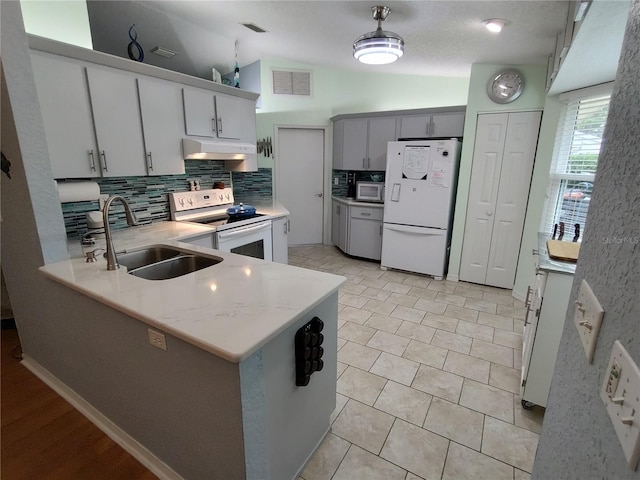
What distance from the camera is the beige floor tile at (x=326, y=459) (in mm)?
1513

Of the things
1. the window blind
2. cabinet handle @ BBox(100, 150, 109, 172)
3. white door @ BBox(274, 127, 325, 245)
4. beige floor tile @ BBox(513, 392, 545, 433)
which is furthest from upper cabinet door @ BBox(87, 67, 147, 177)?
the window blind

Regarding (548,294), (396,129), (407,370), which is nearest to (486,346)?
(407,370)

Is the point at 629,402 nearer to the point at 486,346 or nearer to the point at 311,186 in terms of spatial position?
the point at 486,346

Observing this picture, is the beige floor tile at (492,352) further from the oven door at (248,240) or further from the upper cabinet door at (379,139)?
the upper cabinet door at (379,139)

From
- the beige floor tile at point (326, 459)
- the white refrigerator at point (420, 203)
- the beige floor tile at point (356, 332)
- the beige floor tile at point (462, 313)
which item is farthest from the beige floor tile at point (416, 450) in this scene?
the white refrigerator at point (420, 203)

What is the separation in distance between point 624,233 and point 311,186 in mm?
4816

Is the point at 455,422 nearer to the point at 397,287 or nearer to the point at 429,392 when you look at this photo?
the point at 429,392

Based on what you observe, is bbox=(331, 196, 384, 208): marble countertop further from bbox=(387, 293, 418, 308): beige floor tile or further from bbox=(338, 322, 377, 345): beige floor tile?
bbox=(338, 322, 377, 345): beige floor tile

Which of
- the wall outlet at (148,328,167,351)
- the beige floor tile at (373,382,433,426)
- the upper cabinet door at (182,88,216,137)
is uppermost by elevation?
the upper cabinet door at (182,88,216,137)

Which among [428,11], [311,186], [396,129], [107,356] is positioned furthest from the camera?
[311,186]

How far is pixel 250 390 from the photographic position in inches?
42.9

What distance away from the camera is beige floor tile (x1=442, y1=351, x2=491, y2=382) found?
7.21 ft

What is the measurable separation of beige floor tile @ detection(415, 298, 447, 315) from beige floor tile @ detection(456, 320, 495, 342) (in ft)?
0.82

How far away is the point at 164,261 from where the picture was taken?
6.29 feet
